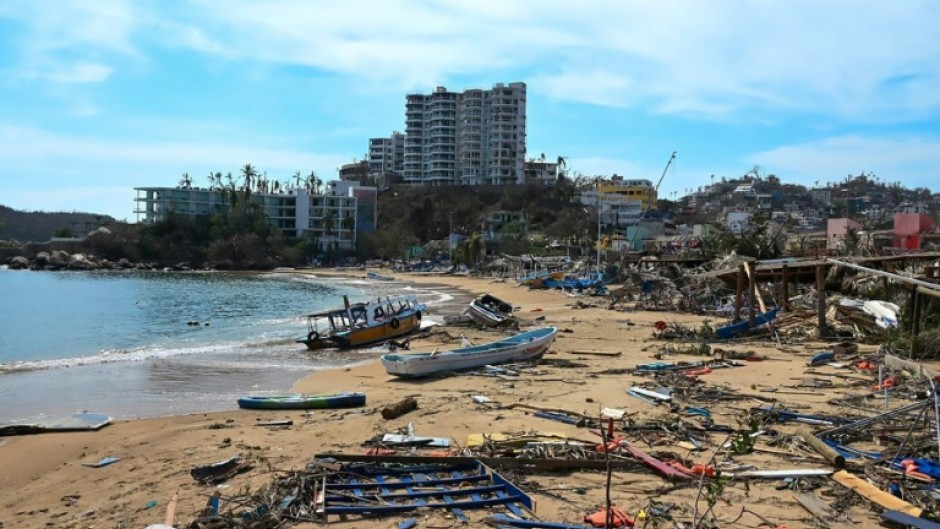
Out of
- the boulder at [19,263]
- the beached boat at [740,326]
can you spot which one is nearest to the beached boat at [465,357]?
the beached boat at [740,326]

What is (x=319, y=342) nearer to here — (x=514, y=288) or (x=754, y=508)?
(x=754, y=508)

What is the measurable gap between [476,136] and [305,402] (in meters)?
142

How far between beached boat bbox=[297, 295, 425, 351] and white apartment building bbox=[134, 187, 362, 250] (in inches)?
3612

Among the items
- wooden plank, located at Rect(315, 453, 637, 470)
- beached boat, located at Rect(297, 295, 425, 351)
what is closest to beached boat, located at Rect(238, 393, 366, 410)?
wooden plank, located at Rect(315, 453, 637, 470)

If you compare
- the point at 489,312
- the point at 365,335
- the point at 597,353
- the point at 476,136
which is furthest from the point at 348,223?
the point at 597,353

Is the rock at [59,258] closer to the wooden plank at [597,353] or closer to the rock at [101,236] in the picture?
the rock at [101,236]

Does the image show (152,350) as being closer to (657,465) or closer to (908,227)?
(657,465)

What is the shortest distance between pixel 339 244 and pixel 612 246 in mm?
52483

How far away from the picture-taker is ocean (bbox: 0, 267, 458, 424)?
58.5 ft

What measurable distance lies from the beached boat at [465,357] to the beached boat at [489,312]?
9752 millimetres

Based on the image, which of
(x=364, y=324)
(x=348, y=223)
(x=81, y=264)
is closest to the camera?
(x=364, y=324)

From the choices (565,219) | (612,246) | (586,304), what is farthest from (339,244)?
(586,304)

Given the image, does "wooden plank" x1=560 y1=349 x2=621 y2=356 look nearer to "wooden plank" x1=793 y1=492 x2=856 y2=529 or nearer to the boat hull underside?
the boat hull underside

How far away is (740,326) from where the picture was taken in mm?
24078
